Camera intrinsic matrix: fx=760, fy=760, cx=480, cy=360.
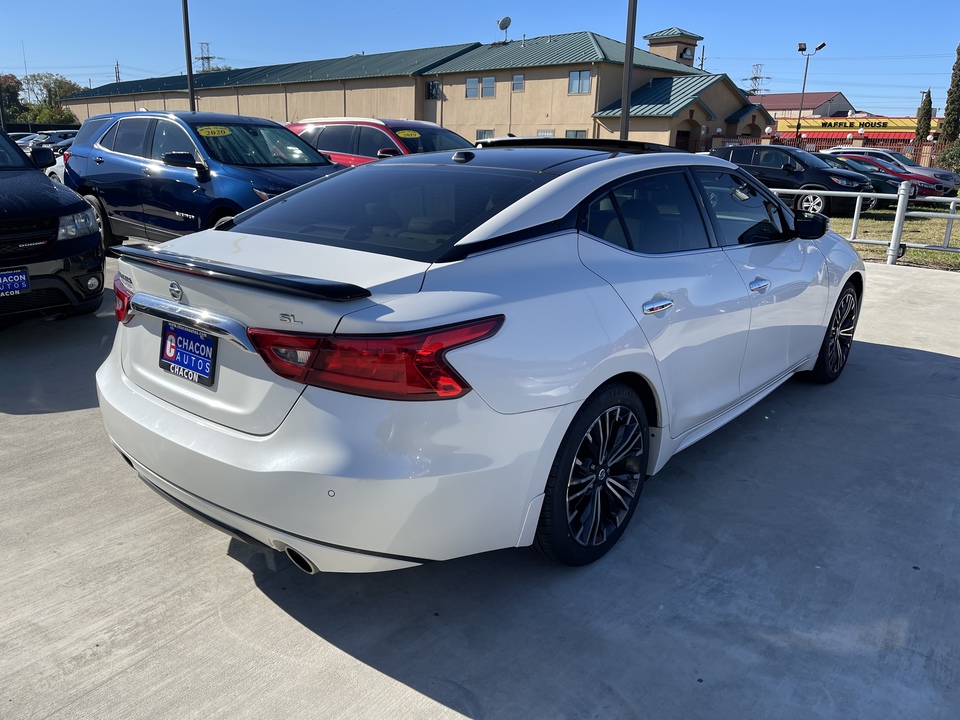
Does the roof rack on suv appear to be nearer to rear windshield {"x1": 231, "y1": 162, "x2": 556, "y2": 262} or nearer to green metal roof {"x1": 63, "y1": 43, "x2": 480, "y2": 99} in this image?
rear windshield {"x1": 231, "y1": 162, "x2": 556, "y2": 262}

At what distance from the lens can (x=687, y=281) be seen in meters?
3.38

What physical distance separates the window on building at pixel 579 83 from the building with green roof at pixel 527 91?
0.05 m

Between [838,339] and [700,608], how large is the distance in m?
3.27

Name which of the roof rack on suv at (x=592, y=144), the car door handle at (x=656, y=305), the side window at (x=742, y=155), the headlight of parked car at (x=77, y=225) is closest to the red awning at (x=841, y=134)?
the side window at (x=742, y=155)

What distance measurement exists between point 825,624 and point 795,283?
227cm

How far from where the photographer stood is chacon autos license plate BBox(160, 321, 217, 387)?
2.53 meters

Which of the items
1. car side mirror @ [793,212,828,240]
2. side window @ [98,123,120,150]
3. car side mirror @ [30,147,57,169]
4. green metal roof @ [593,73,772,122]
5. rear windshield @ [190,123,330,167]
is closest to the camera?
car side mirror @ [793,212,828,240]

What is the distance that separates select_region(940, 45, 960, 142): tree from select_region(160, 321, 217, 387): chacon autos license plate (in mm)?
49290

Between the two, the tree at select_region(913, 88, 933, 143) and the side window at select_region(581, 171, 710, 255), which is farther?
the tree at select_region(913, 88, 933, 143)

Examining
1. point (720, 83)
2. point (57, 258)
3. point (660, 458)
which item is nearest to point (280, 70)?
point (720, 83)

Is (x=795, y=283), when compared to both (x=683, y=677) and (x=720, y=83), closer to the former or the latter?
(x=683, y=677)

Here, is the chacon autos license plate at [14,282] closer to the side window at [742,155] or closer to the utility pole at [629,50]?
the utility pole at [629,50]

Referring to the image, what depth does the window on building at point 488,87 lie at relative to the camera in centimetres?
4256

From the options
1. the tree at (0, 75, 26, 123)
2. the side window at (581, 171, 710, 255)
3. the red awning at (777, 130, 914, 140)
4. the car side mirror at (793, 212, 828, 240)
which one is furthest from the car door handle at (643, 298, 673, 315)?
the tree at (0, 75, 26, 123)
